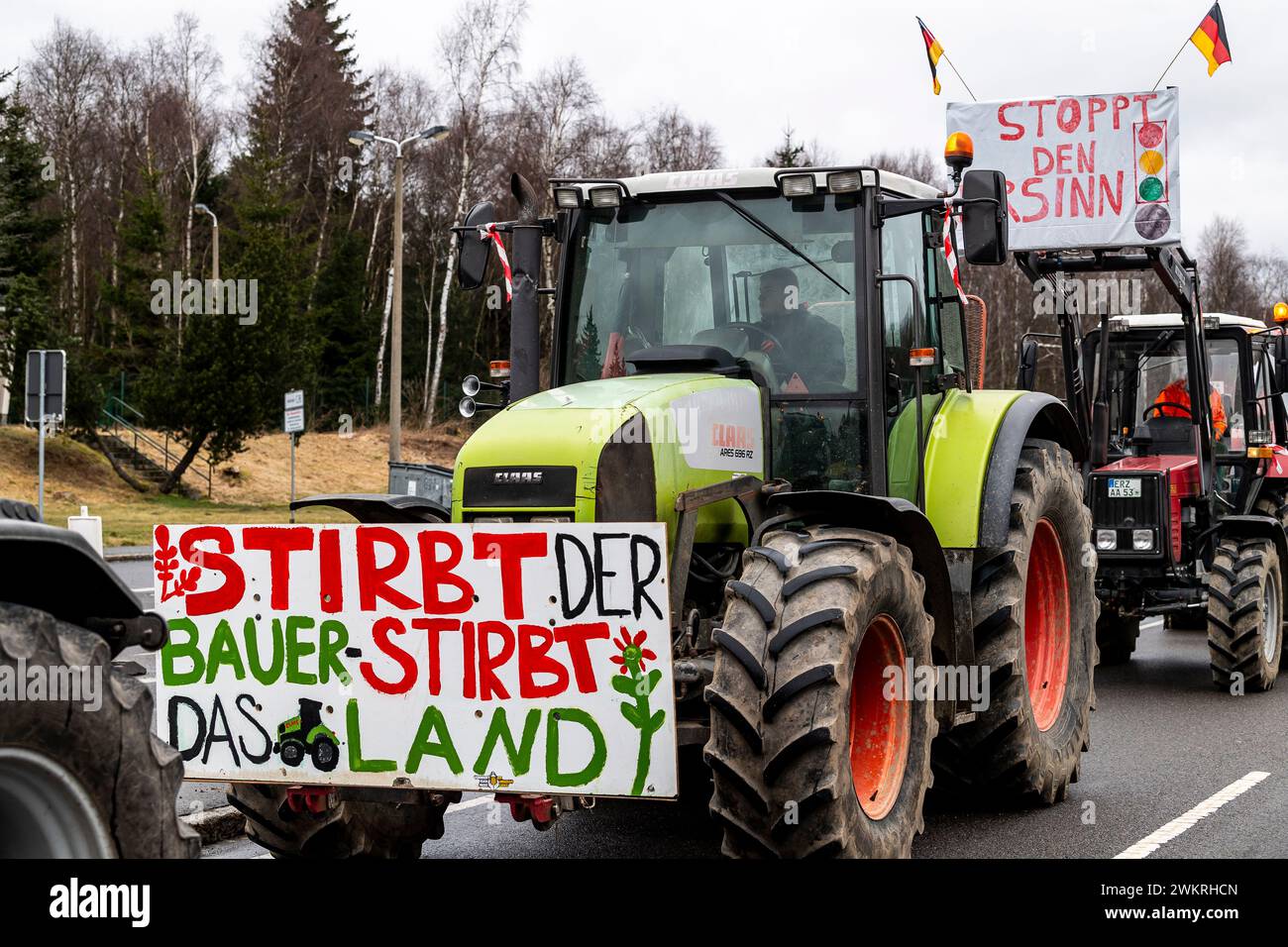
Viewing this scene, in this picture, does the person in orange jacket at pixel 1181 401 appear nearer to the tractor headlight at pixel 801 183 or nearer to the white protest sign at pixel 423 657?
the tractor headlight at pixel 801 183

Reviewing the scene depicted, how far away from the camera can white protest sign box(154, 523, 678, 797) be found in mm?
4992

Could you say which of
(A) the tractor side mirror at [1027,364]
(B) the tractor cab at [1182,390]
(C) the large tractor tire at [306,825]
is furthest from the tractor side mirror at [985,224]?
(B) the tractor cab at [1182,390]

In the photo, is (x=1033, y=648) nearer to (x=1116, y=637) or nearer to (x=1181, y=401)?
(x=1116, y=637)

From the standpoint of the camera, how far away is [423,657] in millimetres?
5184

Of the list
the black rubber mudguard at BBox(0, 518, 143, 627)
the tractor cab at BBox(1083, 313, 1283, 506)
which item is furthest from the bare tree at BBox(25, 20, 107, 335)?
the black rubber mudguard at BBox(0, 518, 143, 627)

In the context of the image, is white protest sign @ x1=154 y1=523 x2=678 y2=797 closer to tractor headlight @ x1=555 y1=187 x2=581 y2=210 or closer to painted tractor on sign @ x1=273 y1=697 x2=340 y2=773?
painted tractor on sign @ x1=273 y1=697 x2=340 y2=773

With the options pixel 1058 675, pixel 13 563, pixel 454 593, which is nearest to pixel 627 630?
pixel 454 593

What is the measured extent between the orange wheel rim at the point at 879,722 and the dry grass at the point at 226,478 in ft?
64.6

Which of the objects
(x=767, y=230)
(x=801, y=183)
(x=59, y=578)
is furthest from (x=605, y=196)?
(x=59, y=578)

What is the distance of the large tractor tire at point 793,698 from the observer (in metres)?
4.96

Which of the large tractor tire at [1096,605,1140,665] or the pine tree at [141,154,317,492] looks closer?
the large tractor tire at [1096,605,1140,665]

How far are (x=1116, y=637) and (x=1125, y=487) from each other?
1964 mm

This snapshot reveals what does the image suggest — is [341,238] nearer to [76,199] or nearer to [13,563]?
[76,199]

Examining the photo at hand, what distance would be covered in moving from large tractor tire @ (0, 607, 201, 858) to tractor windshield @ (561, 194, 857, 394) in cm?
372
